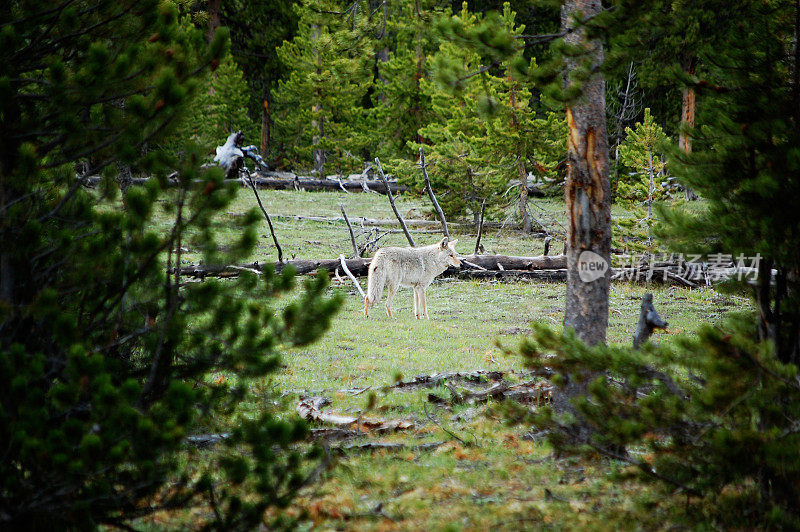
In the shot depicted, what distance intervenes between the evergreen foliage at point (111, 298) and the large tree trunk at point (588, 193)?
232 cm

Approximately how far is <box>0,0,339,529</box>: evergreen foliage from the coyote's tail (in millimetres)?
8634

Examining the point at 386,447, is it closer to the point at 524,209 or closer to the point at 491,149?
the point at 491,149

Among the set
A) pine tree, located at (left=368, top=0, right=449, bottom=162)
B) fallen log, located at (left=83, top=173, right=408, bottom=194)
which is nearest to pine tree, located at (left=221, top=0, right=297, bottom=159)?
fallen log, located at (left=83, top=173, right=408, bottom=194)

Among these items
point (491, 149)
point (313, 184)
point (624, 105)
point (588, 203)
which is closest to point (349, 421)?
point (588, 203)

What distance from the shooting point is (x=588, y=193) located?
17.1 feet

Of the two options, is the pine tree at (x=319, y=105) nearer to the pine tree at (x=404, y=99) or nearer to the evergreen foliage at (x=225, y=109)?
the pine tree at (x=404, y=99)

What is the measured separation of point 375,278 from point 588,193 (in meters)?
8.18

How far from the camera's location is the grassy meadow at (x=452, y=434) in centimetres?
411

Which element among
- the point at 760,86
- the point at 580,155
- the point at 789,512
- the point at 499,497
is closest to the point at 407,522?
the point at 499,497

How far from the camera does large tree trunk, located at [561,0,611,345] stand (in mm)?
5227

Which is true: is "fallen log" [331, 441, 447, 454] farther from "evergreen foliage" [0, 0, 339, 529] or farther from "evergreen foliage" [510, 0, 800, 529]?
"evergreen foliage" [510, 0, 800, 529]

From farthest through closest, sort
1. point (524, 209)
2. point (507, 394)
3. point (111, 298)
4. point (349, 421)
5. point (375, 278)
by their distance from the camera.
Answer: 1. point (524, 209)
2. point (375, 278)
3. point (507, 394)
4. point (349, 421)
5. point (111, 298)

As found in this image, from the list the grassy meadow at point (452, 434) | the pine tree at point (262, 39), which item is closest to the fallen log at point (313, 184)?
the pine tree at point (262, 39)

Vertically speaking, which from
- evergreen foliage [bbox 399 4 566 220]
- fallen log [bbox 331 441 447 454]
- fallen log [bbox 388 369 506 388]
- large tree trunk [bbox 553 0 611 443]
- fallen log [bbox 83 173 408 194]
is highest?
evergreen foliage [bbox 399 4 566 220]
